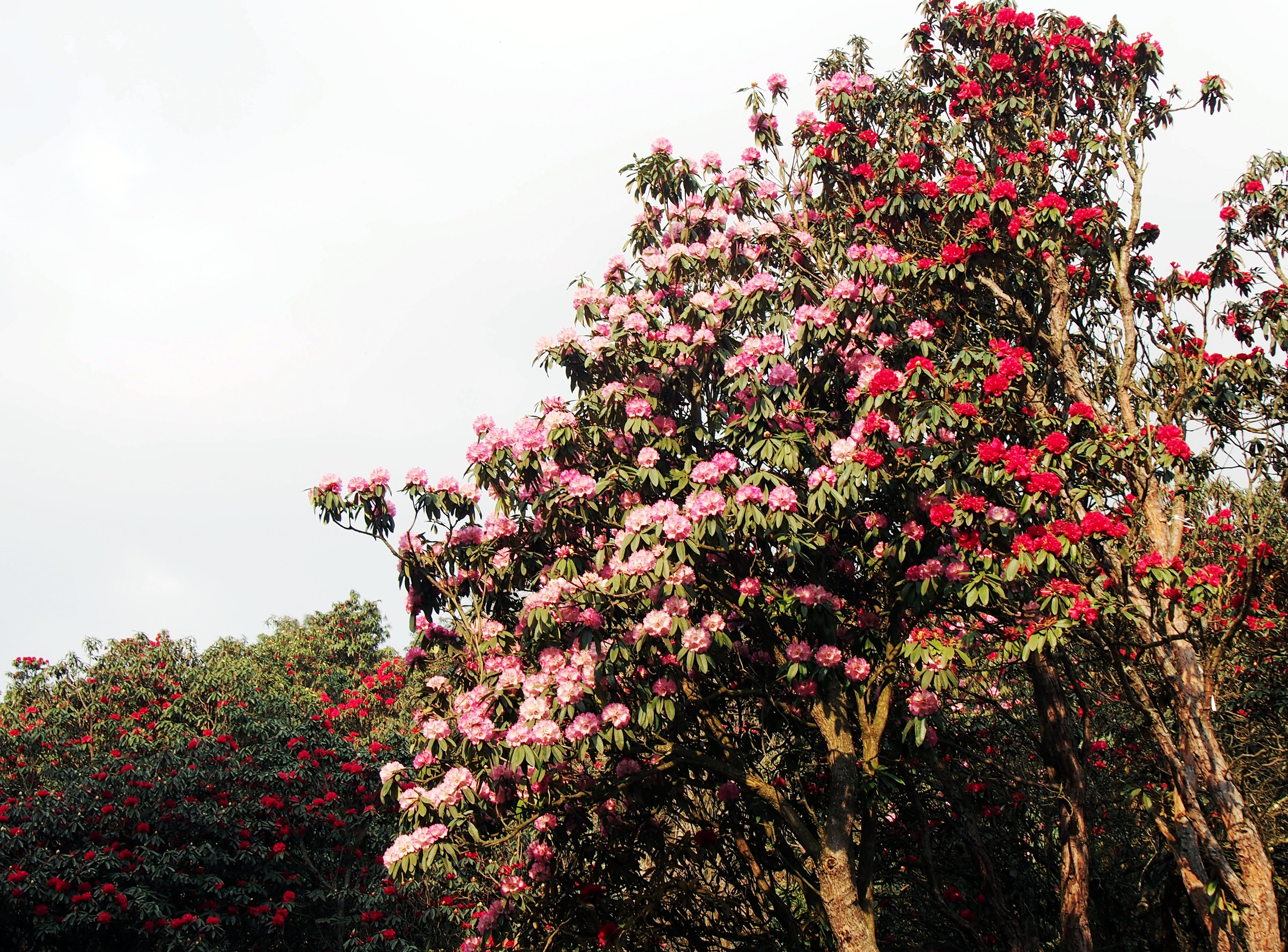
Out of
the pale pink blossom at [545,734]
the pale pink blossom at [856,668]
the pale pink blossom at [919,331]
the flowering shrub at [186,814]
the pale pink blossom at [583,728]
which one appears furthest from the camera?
the flowering shrub at [186,814]

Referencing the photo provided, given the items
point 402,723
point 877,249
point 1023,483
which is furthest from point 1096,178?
point 402,723

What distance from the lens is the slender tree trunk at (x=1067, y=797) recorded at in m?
7.03

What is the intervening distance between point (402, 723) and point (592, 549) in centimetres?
916

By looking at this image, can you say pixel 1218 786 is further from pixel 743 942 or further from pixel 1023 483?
pixel 743 942

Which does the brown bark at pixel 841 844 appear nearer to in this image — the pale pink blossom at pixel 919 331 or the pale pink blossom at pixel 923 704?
the pale pink blossom at pixel 923 704

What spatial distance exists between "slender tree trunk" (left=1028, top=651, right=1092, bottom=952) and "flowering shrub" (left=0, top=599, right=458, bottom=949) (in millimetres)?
7498

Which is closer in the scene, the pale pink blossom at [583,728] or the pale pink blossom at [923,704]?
the pale pink blossom at [583,728]

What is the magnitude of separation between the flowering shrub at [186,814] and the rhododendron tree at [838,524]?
4.19 m

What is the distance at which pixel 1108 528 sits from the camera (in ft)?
19.1

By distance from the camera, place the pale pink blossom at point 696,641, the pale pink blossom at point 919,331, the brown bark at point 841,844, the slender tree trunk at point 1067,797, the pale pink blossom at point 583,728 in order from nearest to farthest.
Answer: the pale pink blossom at point 583,728 → the pale pink blossom at point 696,641 → the brown bark at point 841,844 → the pale pink blossom at point 919,331 → the slender tree trunk at point 1067,797

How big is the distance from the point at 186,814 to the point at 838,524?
8620 millimetres

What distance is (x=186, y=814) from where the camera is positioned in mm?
10602

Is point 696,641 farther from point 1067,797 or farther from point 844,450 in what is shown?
point 1067,797

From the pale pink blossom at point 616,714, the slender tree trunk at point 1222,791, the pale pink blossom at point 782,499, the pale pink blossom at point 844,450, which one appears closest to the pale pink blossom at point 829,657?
the pale pink blossom at point 782,499
